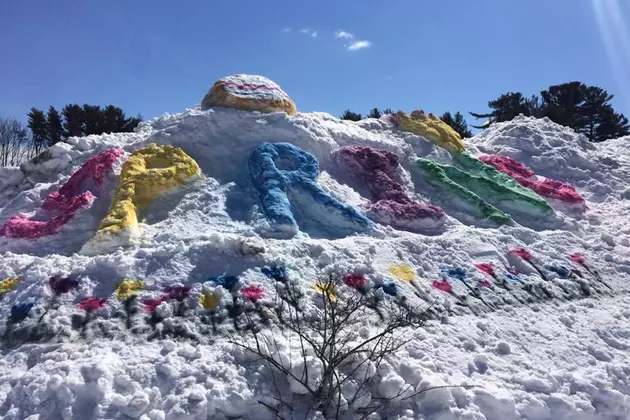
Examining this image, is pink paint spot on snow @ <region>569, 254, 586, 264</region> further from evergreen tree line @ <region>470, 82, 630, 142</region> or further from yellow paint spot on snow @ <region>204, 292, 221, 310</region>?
evergreen tree line @ <region>470, 82, 630, 142</region>

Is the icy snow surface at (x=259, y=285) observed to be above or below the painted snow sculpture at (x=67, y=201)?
below

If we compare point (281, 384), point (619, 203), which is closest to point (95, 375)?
point (281, 384)

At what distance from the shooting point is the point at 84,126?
49.9 feet

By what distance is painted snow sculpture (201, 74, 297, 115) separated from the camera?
6703 millimetres

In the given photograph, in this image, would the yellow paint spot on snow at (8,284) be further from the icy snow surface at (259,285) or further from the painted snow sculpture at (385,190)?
the painted snow sculpture at (385,190)

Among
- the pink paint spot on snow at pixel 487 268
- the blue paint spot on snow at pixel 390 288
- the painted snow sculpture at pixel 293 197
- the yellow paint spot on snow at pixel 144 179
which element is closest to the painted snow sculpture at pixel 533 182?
the pink paint spot on snow at pixel 487 268

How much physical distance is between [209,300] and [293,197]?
2.12 meters

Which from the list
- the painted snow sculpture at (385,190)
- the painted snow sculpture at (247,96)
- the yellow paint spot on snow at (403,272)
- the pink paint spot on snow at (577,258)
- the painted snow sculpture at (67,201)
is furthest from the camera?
the painted snow sculpture at (247,96)

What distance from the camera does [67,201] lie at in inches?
214

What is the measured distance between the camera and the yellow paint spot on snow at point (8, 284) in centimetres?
376

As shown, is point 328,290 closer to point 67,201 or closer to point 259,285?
point 259,285

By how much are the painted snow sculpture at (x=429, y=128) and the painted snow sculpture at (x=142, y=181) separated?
385 centimetres

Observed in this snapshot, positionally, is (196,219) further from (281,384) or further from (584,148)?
(584,148)

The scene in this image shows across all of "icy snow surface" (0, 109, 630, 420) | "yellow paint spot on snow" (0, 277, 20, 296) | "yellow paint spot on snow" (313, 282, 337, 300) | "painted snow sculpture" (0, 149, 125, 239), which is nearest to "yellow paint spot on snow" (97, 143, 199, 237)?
"icy snow surface" (0, 109, 630, 420)
